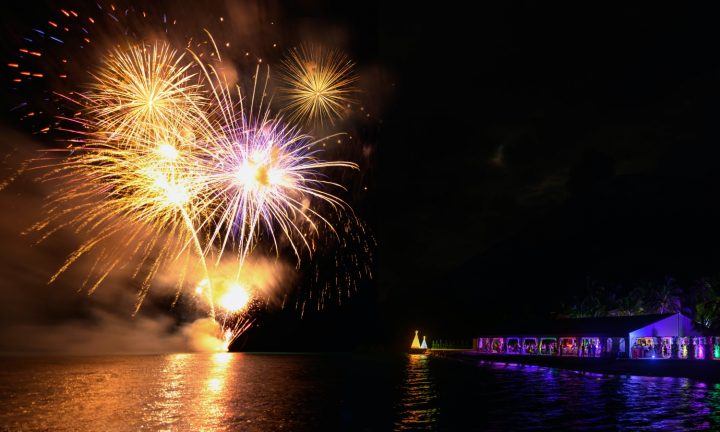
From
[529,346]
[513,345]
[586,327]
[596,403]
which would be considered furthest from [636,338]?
[596,403]

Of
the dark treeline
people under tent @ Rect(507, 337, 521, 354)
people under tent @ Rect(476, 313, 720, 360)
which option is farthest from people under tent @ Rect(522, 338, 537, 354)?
the dark treeline

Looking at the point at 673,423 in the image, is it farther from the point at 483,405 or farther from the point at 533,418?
the point at 483,405

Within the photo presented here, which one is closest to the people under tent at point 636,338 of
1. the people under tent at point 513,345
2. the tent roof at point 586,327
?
the tent roof at point 586,327

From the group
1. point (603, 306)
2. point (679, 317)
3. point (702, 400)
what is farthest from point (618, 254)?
point (702, 400)

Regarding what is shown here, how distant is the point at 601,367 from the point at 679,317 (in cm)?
1157

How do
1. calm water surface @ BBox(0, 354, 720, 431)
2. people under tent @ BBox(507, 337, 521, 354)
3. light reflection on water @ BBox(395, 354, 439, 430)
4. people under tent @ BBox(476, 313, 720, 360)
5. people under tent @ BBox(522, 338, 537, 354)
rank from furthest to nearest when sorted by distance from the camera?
people under tent @ BBox(507, 337, 521, 354)
people under tent @ BBox(522, 338, 537, 354)
people under tent @ BBox(476, 313, 720, 360)
light reflection on water @ BBox(395, 354, 439, 430)
calm water surface @ BBox(0, 354, 720, 431)

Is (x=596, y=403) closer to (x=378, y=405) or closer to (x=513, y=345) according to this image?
(x=378, y=405)

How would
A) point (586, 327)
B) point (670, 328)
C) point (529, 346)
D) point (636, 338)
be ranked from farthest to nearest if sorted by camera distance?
point (529, 346) < point (586, 327) < point (636, 338) < point (670, 328)

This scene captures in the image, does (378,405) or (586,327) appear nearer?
(378,405)

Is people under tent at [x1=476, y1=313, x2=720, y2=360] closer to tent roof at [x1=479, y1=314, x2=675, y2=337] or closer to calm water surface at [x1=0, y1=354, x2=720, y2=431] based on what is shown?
tent roof at [x1=479, y1=314, x2=675, y2=337]

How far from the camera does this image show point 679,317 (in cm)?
5750

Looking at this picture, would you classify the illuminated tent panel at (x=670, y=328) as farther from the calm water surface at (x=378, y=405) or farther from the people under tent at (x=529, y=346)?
the people under tent at (x=529, y=346)

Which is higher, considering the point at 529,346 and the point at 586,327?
the point at 586,327

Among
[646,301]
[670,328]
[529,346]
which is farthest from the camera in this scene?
[646,301]
